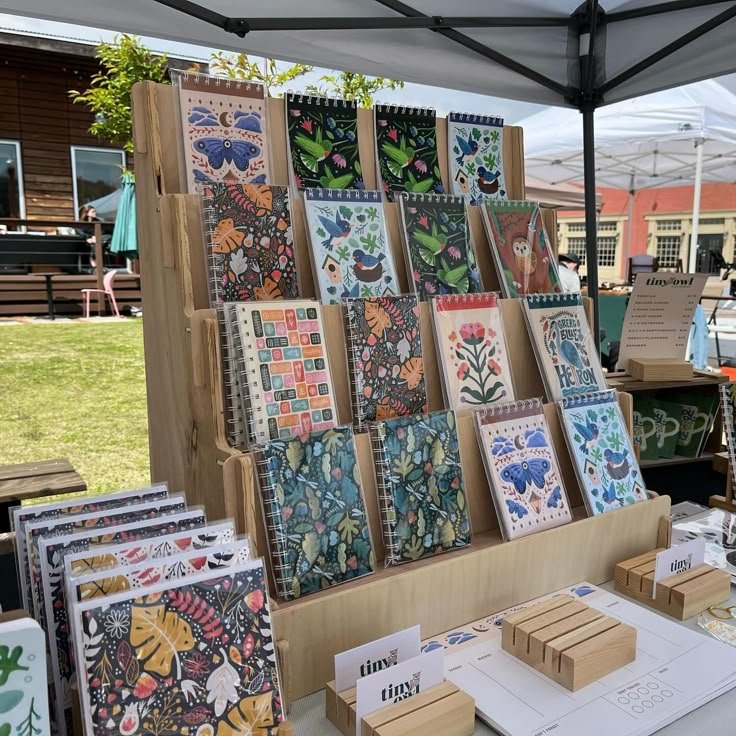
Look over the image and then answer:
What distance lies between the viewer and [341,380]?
134 cm

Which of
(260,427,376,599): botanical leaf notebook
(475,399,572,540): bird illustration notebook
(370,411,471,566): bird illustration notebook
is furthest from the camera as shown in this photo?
(475,399,572,540): bird illustration notebook

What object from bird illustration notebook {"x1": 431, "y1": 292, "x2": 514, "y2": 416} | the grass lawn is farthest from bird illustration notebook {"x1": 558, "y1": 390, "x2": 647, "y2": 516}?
the grass lawn

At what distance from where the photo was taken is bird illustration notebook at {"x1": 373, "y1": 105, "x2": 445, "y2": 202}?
1525 millimetres

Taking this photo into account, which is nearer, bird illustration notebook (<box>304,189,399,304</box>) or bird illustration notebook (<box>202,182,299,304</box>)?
bird illustration notebook (<box>202,182,299,304</box>)

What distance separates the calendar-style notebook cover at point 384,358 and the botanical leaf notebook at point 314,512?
0.12 metres

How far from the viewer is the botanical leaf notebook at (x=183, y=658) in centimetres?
75

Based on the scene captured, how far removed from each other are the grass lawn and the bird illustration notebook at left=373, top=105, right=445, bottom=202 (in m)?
2.61

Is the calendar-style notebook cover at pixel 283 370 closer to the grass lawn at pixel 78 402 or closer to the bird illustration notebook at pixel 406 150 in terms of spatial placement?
the bird illustration notebook at pixel 406 150

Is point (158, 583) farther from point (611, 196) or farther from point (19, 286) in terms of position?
point (611, 196)

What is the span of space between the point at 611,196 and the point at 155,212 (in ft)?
69.2

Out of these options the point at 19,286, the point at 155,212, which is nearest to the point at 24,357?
the point at 19,286

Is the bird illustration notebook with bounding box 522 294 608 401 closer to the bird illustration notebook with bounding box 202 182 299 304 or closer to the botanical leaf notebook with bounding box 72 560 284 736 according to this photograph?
the bird illustration notebook with bounding box 202 182 299 304

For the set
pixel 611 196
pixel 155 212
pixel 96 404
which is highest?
pixel 611 196

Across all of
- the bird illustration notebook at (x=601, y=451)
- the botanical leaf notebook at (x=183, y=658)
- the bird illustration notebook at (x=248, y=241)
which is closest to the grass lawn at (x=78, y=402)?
the bird illustration notebook at (x=248, y=241)
